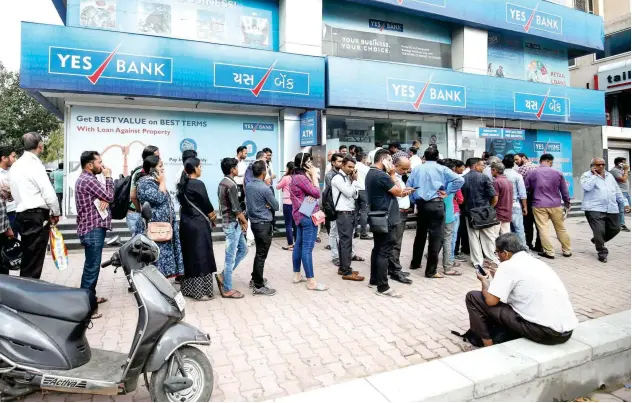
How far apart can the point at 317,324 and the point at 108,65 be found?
7.67 metres

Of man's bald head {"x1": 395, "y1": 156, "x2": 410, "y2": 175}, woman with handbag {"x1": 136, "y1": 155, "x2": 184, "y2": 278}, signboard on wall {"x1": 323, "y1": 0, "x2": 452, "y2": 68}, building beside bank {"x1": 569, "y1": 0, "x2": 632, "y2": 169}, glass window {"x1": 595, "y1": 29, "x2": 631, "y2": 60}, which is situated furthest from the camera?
glass window {"x1": 595, "y1": 29, "x2": 631, "y2": 60}

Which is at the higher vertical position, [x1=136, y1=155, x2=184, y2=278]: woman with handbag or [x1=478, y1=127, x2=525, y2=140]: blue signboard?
[x1=478, y1=127, x2=525, y2=140]: blue signboard

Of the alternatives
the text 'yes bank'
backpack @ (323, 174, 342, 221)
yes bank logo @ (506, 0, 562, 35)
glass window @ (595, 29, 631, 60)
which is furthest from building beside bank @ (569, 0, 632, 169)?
backpack @ (323, 174, 342, 221)

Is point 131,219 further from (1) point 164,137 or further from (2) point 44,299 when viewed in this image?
(1) point 164,137

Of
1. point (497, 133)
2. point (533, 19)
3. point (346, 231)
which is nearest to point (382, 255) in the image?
point (346, 231)

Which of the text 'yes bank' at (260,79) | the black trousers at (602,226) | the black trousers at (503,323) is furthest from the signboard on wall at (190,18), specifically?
the black trousers at (503,323)

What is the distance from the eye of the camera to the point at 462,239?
7.59m

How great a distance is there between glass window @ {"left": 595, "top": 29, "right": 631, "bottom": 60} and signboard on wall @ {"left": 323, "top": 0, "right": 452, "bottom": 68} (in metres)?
11.5

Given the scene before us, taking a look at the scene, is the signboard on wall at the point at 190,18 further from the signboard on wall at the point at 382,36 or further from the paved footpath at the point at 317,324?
the paved footpath at the point at 317,324

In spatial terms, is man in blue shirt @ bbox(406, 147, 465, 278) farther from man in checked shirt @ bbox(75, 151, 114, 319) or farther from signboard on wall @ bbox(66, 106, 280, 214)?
signboard on wall @ bbox(66, 106, 280, 214)

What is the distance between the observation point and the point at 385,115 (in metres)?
12.6

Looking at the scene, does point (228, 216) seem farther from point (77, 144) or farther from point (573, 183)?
point (573, 183)

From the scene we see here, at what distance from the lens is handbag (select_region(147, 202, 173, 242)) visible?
4.36 m

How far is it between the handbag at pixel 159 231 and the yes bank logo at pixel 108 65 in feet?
19.0
